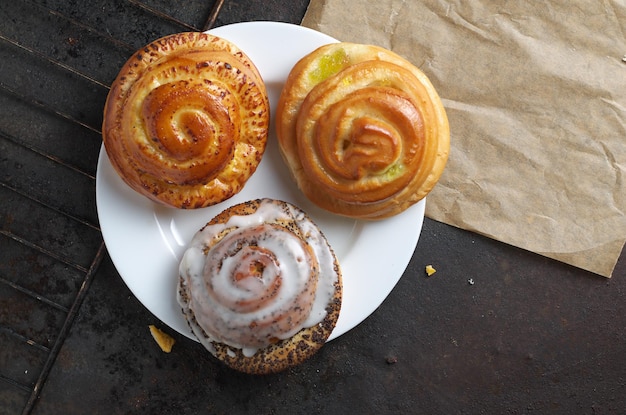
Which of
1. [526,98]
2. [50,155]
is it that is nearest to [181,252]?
[50,155]

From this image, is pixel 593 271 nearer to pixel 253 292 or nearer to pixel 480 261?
pixel 480 261

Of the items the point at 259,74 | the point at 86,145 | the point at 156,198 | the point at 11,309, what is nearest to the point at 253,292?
the point at 156,198

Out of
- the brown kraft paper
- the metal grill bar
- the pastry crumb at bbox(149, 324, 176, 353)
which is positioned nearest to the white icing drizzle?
the pastry crumb at bbox(149, 324, 176, 353)

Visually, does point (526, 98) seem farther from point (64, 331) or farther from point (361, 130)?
point (64, 331)

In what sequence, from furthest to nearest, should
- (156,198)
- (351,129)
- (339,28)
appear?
(339,28), (156,198), (351,129)

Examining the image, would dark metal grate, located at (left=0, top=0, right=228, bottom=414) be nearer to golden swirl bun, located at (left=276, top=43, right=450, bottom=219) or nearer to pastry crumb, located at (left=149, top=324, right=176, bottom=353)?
pastry crumb, located at (left=149, top=324, right=176, bottom=353)

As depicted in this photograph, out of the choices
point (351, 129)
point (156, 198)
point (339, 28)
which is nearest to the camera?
point (351, 129)
